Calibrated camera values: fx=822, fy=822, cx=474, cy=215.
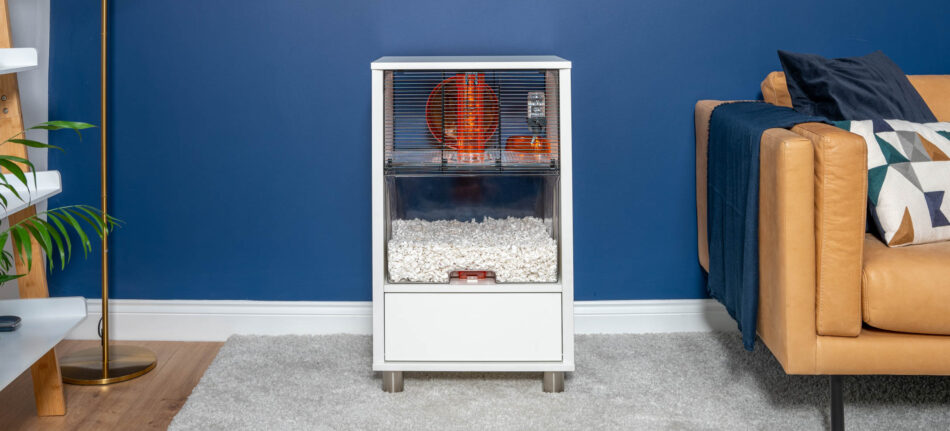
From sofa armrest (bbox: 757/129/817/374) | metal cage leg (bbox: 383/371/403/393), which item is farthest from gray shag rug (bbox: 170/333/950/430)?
sofa armrest (bbox: 757/129/817/374)

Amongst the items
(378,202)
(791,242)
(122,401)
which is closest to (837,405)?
(791,242)

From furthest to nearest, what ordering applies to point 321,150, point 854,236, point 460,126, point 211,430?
point 321,150, point 460,126, point 211,430, point 854,236

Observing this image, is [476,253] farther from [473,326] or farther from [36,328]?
[36,328]

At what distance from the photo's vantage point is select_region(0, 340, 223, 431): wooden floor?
1.98 m

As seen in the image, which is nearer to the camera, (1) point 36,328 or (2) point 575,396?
(1) point 36,328

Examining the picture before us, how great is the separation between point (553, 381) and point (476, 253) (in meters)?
0.39

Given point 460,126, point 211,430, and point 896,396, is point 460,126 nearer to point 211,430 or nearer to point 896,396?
point 211,430

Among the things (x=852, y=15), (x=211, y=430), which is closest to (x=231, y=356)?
(x=211, y=430)

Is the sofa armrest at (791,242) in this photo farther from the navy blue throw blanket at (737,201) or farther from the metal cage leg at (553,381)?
the metal cage leg at (553,381)

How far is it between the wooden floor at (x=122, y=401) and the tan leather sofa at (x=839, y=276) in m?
1.48

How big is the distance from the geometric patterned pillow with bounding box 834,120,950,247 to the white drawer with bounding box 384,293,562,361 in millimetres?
777

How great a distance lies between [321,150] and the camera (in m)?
2.51

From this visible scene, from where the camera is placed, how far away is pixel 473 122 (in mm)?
2188

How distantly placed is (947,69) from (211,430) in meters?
2.35
